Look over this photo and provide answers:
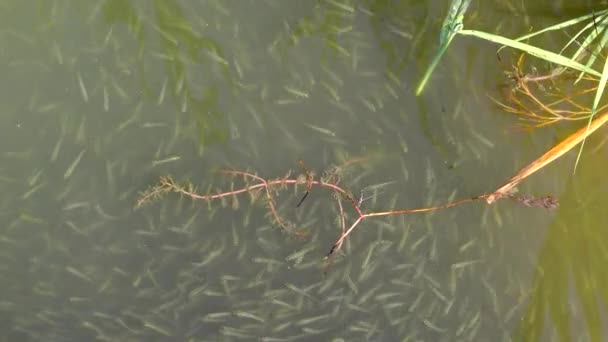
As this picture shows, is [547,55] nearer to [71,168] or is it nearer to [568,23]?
[568,23]

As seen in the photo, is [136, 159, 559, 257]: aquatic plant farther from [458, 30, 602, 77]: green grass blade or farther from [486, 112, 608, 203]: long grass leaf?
[458, 30, 602, 77]: green grass blade

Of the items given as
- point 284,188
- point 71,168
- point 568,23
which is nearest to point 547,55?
point 568,23

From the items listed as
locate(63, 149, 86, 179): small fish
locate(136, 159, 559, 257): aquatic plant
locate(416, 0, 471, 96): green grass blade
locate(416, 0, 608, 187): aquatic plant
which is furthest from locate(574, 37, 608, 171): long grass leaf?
locate(63, 149, 86, 179): small fish

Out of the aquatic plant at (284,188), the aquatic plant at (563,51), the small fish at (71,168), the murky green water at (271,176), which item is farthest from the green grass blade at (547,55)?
the small fish at (71,168)

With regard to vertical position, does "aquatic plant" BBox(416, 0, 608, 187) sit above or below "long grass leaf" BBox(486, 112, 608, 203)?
above

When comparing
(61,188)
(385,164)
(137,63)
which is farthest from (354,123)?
(61,188)

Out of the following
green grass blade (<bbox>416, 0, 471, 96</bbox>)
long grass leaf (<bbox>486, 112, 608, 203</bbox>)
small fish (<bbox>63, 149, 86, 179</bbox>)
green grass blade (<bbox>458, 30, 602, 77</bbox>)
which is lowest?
long grass leaf (<bbox>486, 112, 608, 203</bbox>)

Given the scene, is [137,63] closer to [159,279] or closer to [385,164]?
[159,279]

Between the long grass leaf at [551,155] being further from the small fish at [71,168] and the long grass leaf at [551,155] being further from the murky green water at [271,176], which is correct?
the small fish at [71,168]
